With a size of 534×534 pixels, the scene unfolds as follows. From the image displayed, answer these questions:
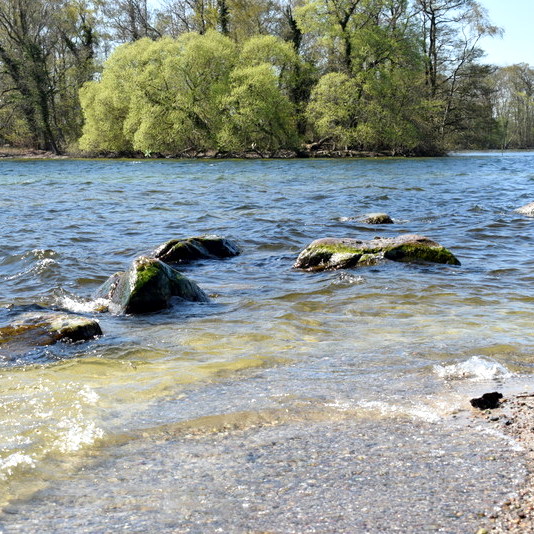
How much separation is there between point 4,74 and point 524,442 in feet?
180

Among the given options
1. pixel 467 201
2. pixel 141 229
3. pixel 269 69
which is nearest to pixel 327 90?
pixel 269 69

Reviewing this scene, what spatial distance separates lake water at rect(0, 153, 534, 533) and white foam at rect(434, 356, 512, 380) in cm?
2

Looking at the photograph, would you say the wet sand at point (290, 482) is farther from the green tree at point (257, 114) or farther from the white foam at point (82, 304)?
the green tree at point (257, 114)

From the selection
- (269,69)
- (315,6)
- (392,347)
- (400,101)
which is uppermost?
(315,6)

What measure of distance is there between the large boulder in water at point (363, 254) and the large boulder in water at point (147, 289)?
228 cm

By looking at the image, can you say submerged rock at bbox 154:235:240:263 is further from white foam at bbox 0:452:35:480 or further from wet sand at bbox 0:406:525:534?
white foam at bbox 0:452:35:480

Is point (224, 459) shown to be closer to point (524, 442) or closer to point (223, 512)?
point (223, 512)

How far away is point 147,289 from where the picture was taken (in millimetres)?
Answer: 6707

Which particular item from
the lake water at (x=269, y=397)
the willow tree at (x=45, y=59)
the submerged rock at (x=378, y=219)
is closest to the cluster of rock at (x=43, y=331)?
the lake water at (x=269, y=397)

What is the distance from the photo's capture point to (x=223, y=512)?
250cm

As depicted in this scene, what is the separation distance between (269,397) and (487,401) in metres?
1.37

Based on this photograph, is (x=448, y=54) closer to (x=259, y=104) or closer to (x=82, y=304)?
(x=259, y=104)

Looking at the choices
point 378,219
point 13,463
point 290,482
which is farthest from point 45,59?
point 290,482

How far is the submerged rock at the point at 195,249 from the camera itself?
9.61 metres
